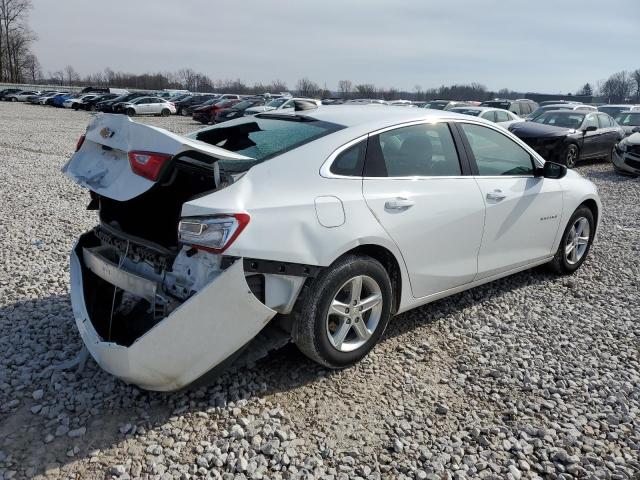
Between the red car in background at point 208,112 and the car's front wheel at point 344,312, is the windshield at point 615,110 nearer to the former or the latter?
the car's front wheel at point 344,312

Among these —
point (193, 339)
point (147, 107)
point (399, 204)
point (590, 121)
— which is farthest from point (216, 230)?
point (147, 107)

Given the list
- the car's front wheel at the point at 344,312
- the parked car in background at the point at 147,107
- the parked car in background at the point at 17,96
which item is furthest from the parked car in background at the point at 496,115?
the parked car in background at the point at 17,96

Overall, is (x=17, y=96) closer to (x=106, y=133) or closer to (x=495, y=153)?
(x=106, y=133)

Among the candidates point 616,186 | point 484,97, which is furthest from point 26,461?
point 484,97

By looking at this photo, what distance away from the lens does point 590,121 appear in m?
13.8

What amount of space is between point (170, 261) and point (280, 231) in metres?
0.66

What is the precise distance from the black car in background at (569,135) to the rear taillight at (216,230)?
11.3 m

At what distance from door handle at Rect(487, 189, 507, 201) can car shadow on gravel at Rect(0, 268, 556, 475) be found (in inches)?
50.4

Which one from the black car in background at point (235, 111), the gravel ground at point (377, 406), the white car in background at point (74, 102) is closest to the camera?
the gravel ground at point (377, 406)

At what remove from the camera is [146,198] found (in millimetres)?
3443

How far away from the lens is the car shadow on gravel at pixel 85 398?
8.57ft

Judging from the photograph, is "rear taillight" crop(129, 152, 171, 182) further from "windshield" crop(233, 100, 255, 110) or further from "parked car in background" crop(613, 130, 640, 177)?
"windshield" crop(233, 100, 255, 110)

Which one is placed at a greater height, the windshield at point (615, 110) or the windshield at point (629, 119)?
the windshield at point (615, 110)

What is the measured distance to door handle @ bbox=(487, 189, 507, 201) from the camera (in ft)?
13.0
